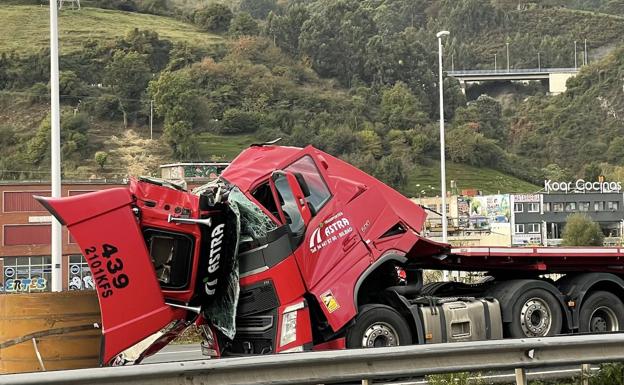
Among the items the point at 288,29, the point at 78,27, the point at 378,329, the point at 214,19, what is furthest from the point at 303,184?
the point at 214,19

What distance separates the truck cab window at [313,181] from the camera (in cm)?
1131

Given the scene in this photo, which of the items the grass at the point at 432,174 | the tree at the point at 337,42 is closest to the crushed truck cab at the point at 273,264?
the grass at the point at 432,174

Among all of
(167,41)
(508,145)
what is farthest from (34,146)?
(508,145)

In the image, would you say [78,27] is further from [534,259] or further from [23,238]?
[534,259]

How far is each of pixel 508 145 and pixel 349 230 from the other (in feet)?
480

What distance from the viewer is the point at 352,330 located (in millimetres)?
11250

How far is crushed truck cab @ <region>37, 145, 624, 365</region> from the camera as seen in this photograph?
9.95m

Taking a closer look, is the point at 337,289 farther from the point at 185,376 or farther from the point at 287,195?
the point at 185,376

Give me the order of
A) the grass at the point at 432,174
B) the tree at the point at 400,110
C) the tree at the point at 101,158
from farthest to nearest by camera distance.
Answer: the tree at the point at 400,110 → the grass at the point at 432,174 → the tree at the point at 101,158

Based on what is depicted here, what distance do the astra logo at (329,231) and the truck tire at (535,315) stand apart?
114 inches

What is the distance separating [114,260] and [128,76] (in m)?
123

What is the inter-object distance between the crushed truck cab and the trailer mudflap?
0.01 meters

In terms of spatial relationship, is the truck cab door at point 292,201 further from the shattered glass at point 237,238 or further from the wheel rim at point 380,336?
the wheel rim at point 380,336

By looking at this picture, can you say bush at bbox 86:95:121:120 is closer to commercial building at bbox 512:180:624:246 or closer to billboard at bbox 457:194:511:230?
billboard at bbox 457:194:511:230
